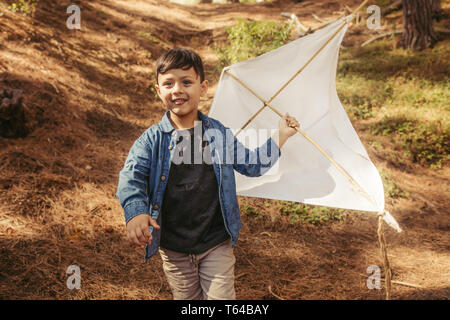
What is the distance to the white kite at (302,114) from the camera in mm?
2771

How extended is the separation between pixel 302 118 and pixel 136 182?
183cm

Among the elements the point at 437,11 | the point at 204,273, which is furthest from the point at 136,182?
the point at 437,11

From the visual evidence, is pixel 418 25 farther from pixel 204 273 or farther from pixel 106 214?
pixel 204 273

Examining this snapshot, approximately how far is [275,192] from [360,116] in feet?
12.4

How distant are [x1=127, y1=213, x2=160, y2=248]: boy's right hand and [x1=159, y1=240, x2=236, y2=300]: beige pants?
0.40 meters

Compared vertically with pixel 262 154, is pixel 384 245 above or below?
below

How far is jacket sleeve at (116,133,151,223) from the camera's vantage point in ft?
6.08

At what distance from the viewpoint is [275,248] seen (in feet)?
11.8

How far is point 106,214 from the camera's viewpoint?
3797mm

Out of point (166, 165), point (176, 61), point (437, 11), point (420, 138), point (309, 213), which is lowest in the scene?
point (309, 213)

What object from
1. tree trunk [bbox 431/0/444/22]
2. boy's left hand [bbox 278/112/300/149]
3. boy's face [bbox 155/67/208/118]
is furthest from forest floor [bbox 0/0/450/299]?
tree trunk [bbox 431/0/444/22]

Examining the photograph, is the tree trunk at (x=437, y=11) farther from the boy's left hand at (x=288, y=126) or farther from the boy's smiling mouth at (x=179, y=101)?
the boy's smiling mouth at (x=179, y=101)

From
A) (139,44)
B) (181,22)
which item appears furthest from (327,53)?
(181,22)
